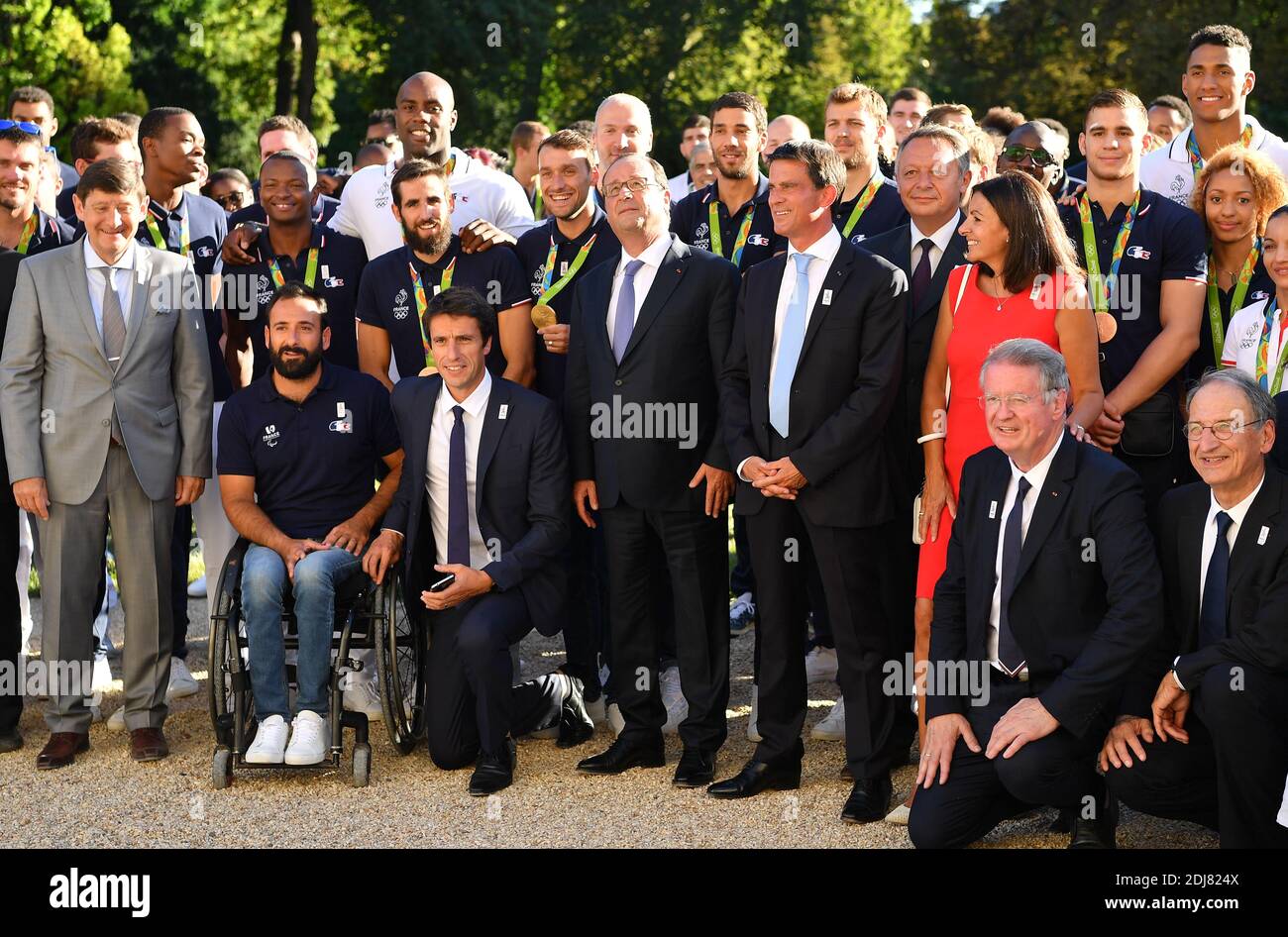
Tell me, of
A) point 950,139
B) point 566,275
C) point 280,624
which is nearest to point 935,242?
point 950,139

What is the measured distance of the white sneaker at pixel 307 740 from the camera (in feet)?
18.9

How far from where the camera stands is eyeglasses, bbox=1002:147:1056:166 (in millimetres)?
6719

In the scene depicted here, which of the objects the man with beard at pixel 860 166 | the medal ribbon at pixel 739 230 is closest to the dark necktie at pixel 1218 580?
the man with beard at pixel 860 166

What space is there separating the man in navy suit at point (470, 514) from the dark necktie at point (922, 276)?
1.50m

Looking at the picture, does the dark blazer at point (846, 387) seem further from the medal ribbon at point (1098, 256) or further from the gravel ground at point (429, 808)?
the gravel ground at point (429, 808)

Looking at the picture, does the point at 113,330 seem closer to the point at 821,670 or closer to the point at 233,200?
the point at 821,670

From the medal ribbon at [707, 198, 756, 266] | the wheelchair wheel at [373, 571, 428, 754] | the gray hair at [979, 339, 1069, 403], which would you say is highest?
the medal ribbon at [707, 198, 756, 266]

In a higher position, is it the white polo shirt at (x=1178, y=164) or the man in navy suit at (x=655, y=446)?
the white polo shirt at (x=1178, y=164)

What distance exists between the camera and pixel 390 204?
727cm

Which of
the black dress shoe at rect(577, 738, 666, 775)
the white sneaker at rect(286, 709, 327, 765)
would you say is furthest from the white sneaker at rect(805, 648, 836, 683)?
the white sneaker at rect(286, 709, 327, 765)

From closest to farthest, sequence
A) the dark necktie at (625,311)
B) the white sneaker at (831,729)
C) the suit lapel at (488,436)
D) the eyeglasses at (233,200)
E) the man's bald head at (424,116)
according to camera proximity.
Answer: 1. the dark necktie at (625,311)
2. the suit lapel at (488,436)
3. the white sneaker at (831,729)
4. the man's bald head at (424,116)
5. the eyeglasses at (233,200)

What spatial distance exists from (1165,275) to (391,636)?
10.7 feet

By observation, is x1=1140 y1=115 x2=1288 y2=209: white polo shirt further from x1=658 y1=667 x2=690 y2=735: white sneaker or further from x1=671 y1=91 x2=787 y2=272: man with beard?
x1=658 y1=667 x2=690 y2=735: white sneaker

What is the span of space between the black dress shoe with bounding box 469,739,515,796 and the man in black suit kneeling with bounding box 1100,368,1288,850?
2.24 m
